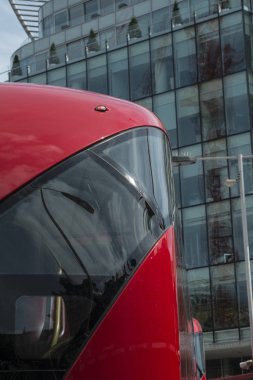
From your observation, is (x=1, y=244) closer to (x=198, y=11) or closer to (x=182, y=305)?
(x=182, y=305)

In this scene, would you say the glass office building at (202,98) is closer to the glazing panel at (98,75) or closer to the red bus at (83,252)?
the glazing panel at (98,75)

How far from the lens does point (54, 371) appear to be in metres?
4.20

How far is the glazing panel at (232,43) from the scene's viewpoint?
3650cm

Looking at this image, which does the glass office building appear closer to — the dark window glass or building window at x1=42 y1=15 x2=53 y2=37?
building window at x1=42 y1=15 x2=53 y2=37

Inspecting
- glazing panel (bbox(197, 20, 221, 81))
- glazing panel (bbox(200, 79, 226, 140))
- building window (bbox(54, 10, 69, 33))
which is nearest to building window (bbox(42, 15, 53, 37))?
building window (bbox(54, 10, 69, 33))

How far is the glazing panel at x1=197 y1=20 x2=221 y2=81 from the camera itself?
37.5 m

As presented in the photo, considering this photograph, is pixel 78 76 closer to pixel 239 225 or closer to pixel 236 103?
pixel 236 103

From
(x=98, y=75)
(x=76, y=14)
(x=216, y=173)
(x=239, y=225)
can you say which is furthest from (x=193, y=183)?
(x=76, y=14)

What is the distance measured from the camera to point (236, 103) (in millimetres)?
36406

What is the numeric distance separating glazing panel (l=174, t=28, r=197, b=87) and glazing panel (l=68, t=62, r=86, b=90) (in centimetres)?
604

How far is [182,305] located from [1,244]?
147cm

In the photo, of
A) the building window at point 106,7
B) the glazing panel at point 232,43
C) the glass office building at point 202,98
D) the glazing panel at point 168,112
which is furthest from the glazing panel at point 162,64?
the building window at point 106,7

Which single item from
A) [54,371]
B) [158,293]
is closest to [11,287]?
[54,371]

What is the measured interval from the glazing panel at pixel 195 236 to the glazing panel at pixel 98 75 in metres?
9.32
